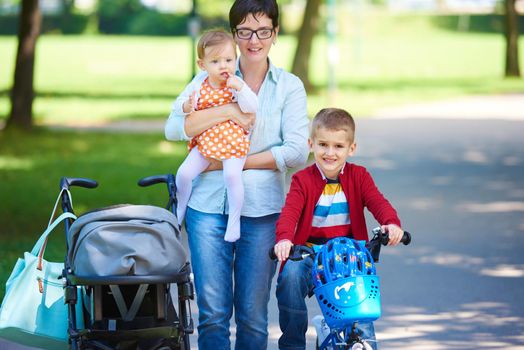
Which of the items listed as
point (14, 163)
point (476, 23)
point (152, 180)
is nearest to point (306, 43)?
point (14, 163)

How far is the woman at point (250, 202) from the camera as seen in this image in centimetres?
511

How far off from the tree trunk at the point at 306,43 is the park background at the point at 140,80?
78cm

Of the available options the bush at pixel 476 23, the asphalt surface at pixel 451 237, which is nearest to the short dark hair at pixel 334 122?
the asphalt surface at pixel 451 237

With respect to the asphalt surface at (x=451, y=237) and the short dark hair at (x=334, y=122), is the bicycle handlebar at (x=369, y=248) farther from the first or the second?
the asphalt surface at (x=451, y=237)

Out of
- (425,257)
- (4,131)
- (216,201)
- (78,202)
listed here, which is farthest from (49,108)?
(216,201)

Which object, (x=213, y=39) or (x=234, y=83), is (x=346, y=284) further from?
(x=213, y=39)

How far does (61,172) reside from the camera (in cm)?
1502

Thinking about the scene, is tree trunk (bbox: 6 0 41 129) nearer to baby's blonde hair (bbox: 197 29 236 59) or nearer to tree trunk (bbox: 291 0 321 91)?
tree trunk (bbox: 291 0 321 91)

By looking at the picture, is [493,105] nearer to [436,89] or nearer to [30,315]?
[436,89]

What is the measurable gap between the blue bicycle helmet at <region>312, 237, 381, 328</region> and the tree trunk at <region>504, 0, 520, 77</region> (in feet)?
107

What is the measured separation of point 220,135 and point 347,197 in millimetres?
638

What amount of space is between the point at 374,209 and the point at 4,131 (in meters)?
15.7

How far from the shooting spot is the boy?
15.9ft

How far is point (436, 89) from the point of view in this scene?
31.8 metres
